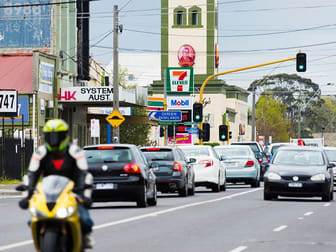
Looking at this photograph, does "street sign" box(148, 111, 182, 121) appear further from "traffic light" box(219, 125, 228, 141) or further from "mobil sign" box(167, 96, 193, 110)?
"mobil sign" box(167, 96, 193, 110)

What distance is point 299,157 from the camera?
1139 inches

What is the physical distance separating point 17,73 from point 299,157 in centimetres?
2471

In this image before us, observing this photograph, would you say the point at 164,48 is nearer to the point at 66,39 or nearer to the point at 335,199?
the point at 66,39

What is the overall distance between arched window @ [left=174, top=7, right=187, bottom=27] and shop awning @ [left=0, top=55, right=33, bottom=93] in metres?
67.3

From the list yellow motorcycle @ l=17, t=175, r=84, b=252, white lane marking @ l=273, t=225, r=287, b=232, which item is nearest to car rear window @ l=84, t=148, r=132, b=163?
white lane marking @ l=273, t=225, r=287, b=232

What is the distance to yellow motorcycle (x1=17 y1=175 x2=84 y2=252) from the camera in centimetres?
962

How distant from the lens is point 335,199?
99.7ft

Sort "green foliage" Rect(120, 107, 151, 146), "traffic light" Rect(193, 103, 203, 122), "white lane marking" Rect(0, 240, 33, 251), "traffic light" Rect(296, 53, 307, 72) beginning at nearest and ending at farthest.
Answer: "white lane marking" Rect(0, 240, 33, 251) < "traffic light" Rect(296, 53, 307, 72) < "traffic light" Rect(193, 103, 203, 122) < "green foliage" Rect(120, 107, 151, 146)

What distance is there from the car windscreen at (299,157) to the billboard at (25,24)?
92.1 feet

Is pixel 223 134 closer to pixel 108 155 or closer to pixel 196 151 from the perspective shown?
pixel 196 151

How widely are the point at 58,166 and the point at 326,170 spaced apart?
1877 cm

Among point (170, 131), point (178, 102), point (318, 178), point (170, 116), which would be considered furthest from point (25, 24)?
point (318, 178)

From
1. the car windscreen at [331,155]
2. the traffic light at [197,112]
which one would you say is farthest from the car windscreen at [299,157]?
the traffic light at [197,112]

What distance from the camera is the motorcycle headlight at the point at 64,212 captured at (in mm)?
9578
